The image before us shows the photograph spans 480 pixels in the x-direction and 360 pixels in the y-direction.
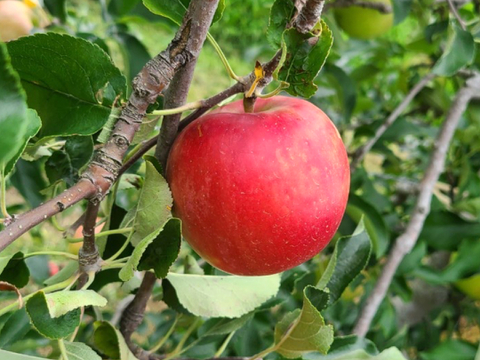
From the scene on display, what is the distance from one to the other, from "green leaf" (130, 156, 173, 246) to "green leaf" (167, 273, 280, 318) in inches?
4.5

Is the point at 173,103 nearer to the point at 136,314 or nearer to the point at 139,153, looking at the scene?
the point at 139,153

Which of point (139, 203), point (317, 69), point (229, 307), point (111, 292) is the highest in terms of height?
point (317, 69)

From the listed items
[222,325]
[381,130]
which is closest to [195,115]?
[222,325]

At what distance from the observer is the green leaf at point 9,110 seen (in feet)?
0.88

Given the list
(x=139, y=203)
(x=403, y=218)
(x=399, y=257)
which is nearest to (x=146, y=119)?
(x=139, y=203)

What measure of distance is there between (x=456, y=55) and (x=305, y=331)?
46 cm

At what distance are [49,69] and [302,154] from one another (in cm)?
21

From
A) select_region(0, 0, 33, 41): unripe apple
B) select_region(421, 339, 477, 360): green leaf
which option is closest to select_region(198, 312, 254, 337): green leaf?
select_region(421, 339, 477, 360): green leaf

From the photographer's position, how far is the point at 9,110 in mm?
274

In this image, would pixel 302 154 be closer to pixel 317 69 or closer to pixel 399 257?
pixel 317 69

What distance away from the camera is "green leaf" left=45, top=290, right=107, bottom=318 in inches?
13.9

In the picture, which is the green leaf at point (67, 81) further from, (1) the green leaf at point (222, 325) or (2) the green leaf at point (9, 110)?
(1) the green leaf at point (222, 325)

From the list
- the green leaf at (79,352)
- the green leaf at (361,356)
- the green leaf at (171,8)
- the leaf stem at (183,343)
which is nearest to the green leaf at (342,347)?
the green leaf at (361,356)

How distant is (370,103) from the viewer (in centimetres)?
127
